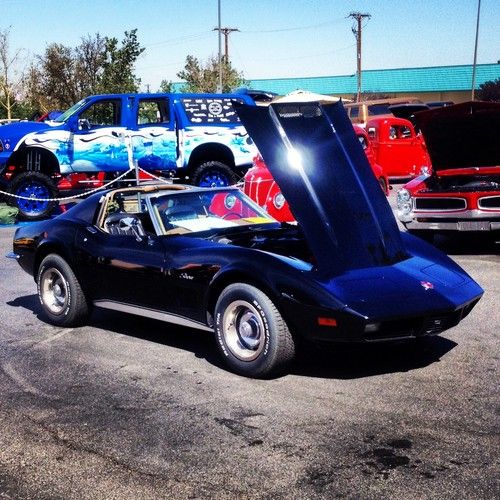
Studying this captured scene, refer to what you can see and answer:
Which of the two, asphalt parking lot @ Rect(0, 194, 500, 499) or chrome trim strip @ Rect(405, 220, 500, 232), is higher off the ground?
chrome trim strip @ Rect(405, 220, 500, 232)

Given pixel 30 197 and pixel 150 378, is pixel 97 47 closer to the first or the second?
pixel 30 197

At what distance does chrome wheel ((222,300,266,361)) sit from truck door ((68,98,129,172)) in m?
11.0

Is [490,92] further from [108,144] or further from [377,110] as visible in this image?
[108,144]

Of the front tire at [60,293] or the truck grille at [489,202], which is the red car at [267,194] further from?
the front tire at [60,293]

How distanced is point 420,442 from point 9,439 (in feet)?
7.39

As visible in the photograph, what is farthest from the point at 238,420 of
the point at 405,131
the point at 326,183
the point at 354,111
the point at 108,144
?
the point at 354,111

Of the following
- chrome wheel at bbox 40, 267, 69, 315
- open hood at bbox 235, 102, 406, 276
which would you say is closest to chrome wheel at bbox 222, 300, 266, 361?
open hood at bbox 235, 102, 406, 276

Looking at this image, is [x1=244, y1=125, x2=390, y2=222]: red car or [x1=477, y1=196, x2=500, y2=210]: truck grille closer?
[x1=477, y1=196, x2=500, y2=210]: truck grille

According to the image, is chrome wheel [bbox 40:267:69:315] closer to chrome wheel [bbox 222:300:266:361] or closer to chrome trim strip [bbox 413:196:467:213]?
chrome wheel [bbox 222:300:266:361]

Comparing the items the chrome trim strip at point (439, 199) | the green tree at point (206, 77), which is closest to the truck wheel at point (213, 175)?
the chrome trim strip at point (439, 199)

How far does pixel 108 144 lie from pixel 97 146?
213mm

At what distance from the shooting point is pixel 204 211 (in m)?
7.27

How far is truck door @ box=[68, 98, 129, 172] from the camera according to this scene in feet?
53.8

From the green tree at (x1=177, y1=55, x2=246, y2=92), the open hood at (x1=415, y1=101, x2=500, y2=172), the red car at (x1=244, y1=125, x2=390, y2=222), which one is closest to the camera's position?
the open hood at (x1=415, y1=101, x2=500, y2=172)
